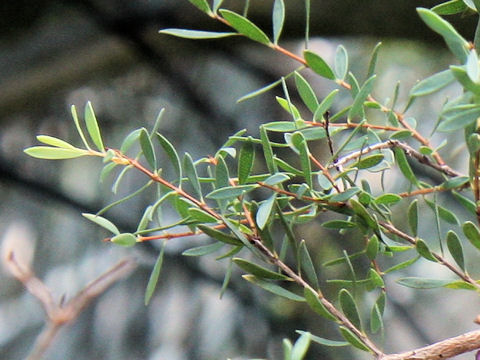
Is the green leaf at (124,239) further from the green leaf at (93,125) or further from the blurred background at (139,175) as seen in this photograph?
the blurred background at (139,175)

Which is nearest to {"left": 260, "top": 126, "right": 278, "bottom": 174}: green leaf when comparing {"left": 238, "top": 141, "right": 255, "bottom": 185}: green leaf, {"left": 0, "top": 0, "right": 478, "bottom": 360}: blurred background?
{"left": 238, "top": 141, "right": 255, "bottom": 185}: green leaf

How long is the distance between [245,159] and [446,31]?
0.30 ft

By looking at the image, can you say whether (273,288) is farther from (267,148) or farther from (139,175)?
(139,175)

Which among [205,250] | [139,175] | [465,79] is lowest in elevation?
[139,175]

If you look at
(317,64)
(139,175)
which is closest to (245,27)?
(317,64)

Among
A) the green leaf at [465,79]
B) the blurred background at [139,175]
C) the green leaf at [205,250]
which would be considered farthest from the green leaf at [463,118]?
the blurred background at [139,175]

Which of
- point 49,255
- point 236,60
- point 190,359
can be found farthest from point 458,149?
point 49,255

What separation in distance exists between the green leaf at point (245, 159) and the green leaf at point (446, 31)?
8cm

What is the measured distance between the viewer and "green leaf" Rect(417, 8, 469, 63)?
146mm

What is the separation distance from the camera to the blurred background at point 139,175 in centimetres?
83

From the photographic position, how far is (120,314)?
0.86 m

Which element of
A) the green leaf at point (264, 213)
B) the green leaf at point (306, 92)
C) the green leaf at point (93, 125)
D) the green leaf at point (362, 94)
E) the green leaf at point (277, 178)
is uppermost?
the green leaf at point (362, 94)

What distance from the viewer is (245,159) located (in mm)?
222

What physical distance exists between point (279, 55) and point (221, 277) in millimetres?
320
